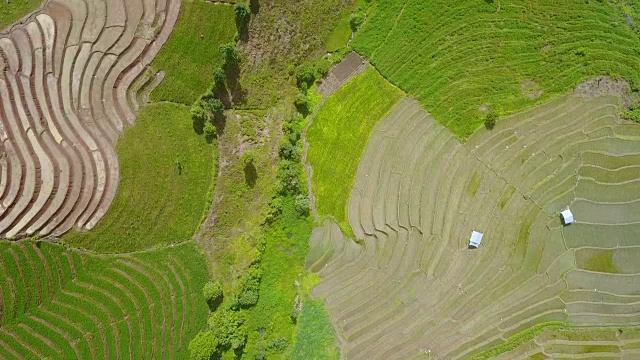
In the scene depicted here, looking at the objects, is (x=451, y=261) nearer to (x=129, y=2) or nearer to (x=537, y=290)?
(x=537, y=290)

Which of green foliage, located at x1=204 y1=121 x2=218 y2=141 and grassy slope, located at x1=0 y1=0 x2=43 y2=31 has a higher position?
grassy slope, located at x1=0 y1=0 x2=43 y2=31

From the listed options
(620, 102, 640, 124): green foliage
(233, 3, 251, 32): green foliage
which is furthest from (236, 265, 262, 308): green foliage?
(620, 102, 640, 124): green foliage

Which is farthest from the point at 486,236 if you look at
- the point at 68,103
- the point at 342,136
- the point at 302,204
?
the point at 68,103

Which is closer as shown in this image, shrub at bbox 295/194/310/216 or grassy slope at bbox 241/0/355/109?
shrub at bbox 295/194/310/216

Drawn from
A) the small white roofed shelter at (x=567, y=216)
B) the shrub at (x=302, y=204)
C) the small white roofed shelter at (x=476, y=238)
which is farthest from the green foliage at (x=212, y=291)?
the small white roofed shelter at (x=567, y=216)

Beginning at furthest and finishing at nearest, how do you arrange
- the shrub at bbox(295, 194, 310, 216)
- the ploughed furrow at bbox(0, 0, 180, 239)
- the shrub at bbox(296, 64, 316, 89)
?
1. the shrub at bbox(296, 64, 316, 89)
2. the shrub at bbox(295, 194, 310, 216)
3. the ploughed furrow at bbox(0, 0, 180, 239)

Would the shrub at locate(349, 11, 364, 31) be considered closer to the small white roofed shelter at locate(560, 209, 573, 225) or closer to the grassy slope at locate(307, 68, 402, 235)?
the grassy slope at locate(307, 68, 402, 235)
